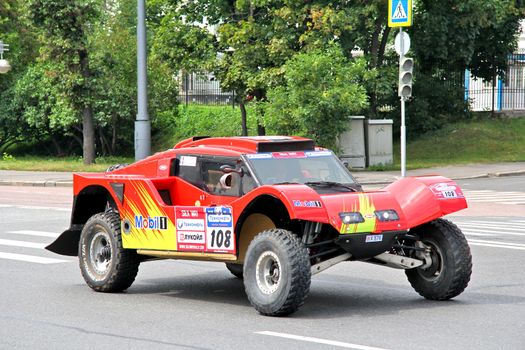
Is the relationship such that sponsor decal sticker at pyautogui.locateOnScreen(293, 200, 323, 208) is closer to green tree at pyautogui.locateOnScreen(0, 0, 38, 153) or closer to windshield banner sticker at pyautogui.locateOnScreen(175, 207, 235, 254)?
windshield banner sticker at pyautogui.locateOnScreen(175, 207, 235, 254)

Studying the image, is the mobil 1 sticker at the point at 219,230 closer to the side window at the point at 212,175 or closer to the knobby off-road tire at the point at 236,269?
the side window at the point at 212,175

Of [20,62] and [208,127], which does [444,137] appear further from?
[20,62]

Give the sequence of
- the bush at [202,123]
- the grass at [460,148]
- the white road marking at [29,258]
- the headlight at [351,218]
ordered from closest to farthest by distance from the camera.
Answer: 1. the headlight at [351,218]
2. the white road marking at [29,258]
3. the grass at [460,148]
4. the bush at [202,123]

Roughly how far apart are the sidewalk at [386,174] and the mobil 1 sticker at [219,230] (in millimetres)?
21626

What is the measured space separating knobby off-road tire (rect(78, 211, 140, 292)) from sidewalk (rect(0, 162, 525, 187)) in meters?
20.7

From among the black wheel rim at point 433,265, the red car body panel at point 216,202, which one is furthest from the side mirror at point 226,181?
the black wheel rim at point 433,265

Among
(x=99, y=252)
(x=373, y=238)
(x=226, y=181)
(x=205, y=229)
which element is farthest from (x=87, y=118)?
(x=373, y=238)

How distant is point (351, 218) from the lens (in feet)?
34.7

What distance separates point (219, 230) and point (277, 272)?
925mm

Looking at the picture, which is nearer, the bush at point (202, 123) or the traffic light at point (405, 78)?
the traffic light at point (405, 78)

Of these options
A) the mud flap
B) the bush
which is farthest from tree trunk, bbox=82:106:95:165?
the mud flap

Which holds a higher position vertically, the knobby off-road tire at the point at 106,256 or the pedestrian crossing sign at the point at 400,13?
the pedestrian crossing sign at the point at 400,13

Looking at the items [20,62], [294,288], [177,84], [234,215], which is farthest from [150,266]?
[20,62]

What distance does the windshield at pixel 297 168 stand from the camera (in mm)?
11531
